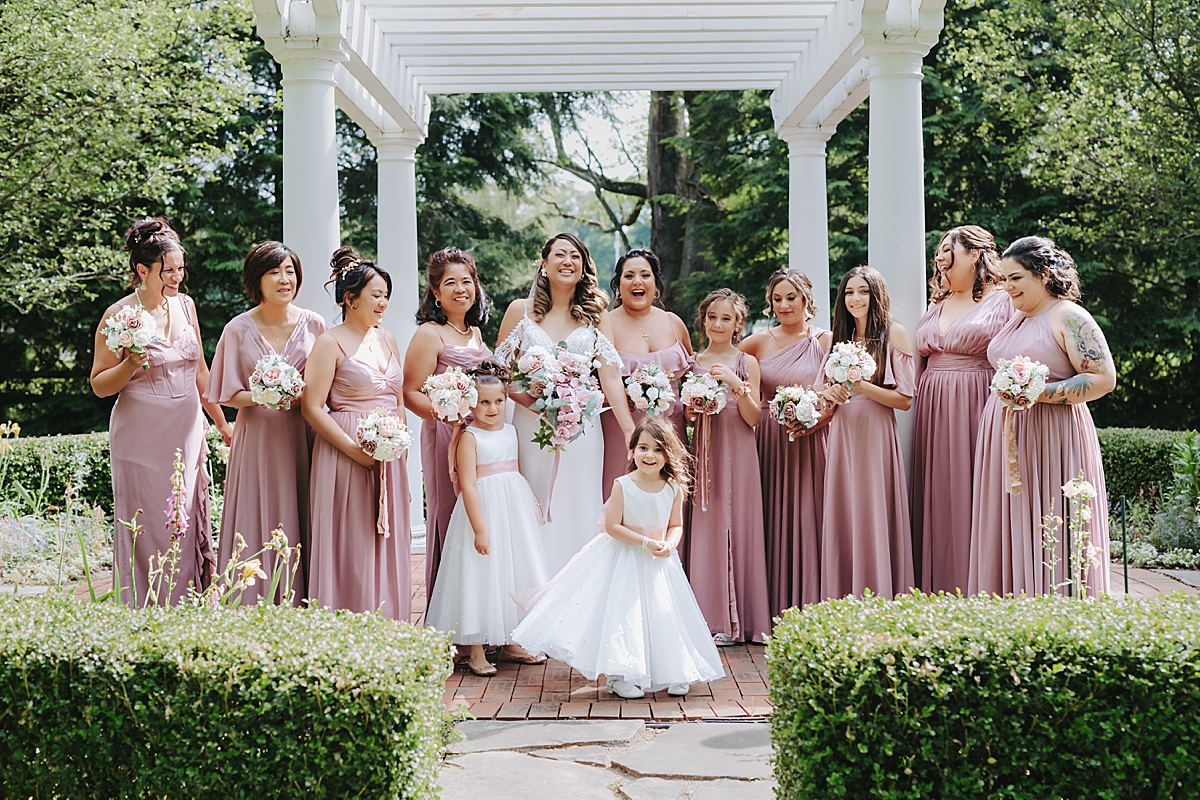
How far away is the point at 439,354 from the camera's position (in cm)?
574

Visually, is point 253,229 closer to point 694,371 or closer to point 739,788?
point 694,371

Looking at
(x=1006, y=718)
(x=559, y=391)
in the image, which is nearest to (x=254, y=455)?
(x=559, y=391)

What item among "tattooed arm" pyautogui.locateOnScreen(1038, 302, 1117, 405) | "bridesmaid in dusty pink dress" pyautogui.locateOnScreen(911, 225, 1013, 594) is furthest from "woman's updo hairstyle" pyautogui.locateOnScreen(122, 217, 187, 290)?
"tattooed arm" pyautogui.locateOnScreen(1038, 302, 1117, 405)

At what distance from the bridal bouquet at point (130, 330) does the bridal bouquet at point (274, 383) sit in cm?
68

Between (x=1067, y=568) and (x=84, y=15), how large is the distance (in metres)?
11.4

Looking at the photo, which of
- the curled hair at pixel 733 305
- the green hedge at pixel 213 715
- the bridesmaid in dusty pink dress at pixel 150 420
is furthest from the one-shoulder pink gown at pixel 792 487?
the green hedge at pixel 213 715

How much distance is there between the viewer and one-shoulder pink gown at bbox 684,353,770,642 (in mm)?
6016

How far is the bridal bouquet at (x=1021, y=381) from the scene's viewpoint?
477cm

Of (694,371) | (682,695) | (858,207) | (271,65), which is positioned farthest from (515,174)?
(682,695)

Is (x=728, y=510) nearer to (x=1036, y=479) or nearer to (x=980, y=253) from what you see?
(x=1036, y=479)

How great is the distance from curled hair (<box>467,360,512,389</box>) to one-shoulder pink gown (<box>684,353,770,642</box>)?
1191mm

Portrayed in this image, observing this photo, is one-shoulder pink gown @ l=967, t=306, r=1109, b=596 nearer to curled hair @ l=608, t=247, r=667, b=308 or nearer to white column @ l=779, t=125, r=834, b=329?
curled hair @ l=608, t=247, r=667, b=308

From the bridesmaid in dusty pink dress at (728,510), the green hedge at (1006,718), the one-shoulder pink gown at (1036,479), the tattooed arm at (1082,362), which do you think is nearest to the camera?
the green hedge at (1006,718)

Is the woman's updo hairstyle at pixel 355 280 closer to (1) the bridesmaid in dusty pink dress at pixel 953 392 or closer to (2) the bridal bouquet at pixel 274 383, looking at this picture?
(2) the bridal bouquet at pixel 274 383
